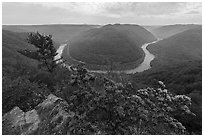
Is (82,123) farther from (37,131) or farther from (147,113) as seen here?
(147,113)

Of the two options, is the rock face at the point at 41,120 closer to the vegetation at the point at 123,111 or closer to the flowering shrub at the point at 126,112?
the vegetation at the point at 123,111

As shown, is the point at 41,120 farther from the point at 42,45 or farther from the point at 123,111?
the point at 42,45

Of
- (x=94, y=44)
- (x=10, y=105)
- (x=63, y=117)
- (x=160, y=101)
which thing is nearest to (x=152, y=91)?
(x=160, y=101)

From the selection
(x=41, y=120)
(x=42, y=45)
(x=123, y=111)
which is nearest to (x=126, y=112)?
(x=123, y=111)

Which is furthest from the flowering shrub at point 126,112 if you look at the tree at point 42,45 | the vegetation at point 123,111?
the tree at point 42,45

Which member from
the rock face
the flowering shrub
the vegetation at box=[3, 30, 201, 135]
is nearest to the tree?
the rock face

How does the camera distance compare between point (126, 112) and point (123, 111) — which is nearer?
point (123, 111)

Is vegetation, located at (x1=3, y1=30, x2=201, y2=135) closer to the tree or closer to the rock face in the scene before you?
the rock face

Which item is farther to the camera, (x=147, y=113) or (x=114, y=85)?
(x=114, y=85)
